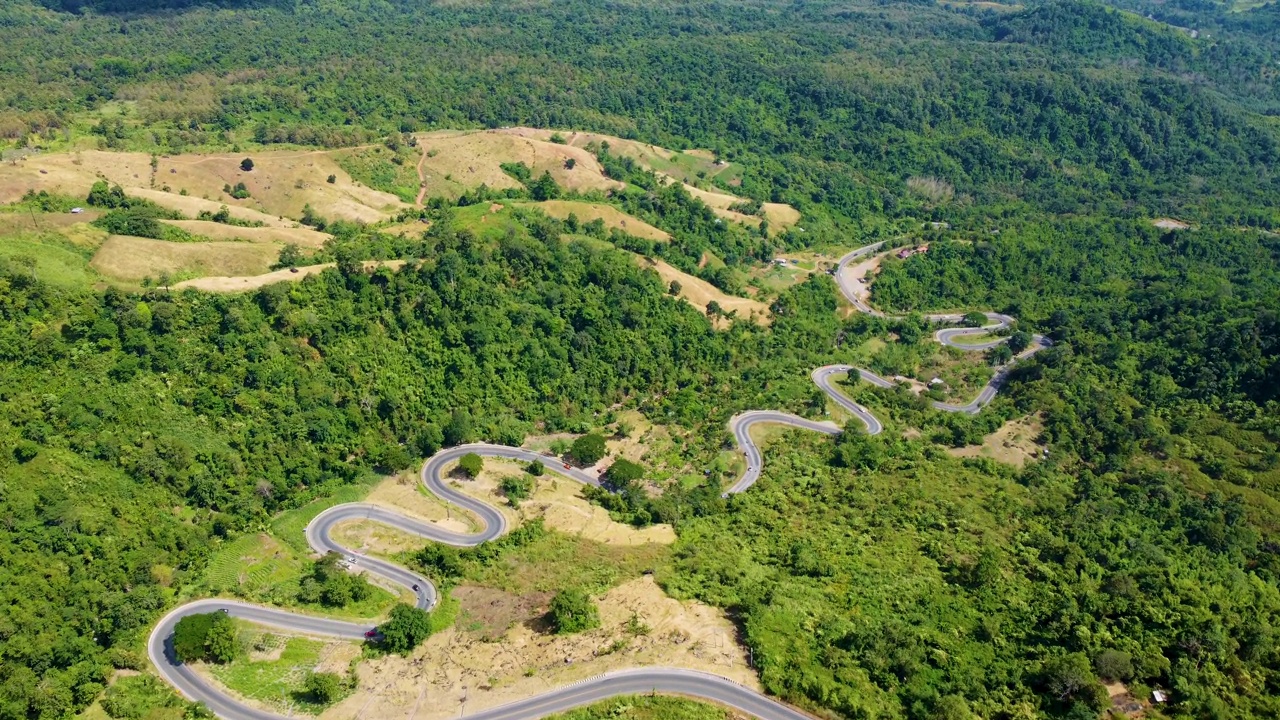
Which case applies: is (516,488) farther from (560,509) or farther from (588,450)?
(588,450)

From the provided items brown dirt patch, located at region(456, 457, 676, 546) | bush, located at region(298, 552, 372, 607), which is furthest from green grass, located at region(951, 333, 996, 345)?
bush, located at region(298, 552, 372, 607)

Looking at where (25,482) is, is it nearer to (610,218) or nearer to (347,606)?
(347,606)

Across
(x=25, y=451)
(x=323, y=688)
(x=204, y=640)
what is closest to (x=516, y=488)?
(x=323, y=688)

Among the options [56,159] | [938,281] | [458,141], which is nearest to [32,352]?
[56,159]

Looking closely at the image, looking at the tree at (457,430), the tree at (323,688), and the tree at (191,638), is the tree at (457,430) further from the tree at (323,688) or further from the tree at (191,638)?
the tree at (323,688)

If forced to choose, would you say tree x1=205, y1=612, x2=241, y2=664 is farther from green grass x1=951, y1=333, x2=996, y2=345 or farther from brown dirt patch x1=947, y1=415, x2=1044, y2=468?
green grass x1=951, y1=333, x2=996, y2=345

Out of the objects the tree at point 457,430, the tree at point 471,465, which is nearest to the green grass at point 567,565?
the tree at point 471,465
